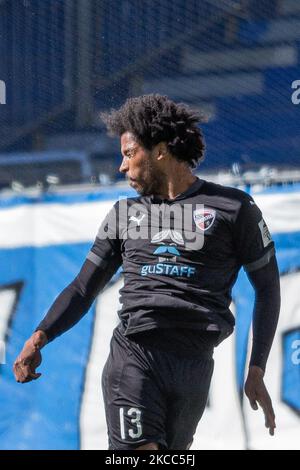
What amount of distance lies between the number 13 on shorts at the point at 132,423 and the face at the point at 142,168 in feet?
3.01

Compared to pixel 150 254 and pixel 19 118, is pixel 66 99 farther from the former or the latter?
pixel 150 254

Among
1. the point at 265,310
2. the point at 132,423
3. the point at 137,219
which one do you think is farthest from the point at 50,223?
the point at 132,423

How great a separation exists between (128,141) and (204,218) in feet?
1.59

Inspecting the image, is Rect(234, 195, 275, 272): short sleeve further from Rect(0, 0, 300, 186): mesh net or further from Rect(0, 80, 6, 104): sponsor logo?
Rect(0, 80, 6, 104): sponsor logo

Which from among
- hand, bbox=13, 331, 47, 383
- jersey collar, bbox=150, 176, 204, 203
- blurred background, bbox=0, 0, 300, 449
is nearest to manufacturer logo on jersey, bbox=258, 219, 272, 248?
jersey collar, bbox=150, 176, 204, 203

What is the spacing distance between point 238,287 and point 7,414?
155cm

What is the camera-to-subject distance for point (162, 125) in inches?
155

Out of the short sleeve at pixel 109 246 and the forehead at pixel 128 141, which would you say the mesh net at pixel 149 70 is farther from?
the short sleeve at pixel 109 246

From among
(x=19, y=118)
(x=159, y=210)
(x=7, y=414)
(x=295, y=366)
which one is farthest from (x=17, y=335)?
(x=159, y=210)

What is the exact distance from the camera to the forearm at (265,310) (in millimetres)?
3811

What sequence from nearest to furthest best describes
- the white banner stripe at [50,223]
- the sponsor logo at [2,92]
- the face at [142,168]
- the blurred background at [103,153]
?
the face at [142,168] < the blurred background at [103,153] < the white banner stripe at [50,223] < the sponsor logo at [2,92]

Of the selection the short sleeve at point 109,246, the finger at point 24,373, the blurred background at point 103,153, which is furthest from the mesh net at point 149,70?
the finger at point 24,373

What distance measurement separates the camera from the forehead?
3.95 m

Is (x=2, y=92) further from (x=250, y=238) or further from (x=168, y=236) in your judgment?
(x=250, y=238)
